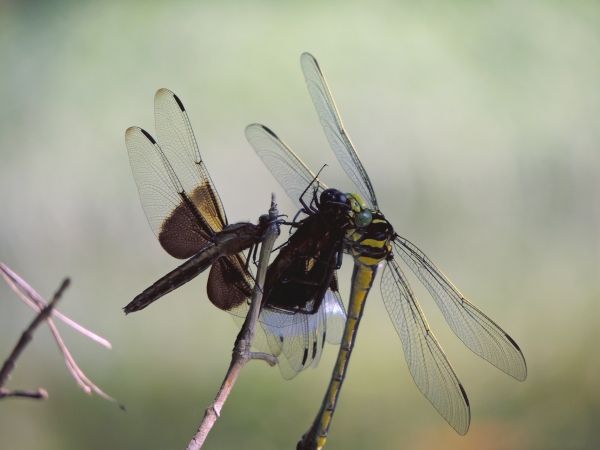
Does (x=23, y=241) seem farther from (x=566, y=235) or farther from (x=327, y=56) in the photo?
(x=566, y=235)

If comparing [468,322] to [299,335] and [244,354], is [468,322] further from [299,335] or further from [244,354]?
[244,354]

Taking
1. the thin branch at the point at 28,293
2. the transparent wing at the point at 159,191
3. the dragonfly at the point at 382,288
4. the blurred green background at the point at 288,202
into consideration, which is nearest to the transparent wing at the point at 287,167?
the dragonfly at the point at 382,288

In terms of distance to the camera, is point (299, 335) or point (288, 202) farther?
point (288, 202)

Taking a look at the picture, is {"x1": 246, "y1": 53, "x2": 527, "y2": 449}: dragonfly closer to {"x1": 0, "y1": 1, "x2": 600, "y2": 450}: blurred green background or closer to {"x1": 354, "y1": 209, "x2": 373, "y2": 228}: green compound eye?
{"x1": 354, "y1": 209, "x2": 373, "y2": 228}: green compound eye

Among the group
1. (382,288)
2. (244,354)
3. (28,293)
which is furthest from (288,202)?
(28,293)

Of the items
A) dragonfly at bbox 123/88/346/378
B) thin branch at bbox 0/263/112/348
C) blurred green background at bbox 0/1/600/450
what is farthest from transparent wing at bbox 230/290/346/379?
blurred green background at bbox 0/1/600/450

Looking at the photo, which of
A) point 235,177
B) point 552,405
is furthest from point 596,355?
point 235,177
